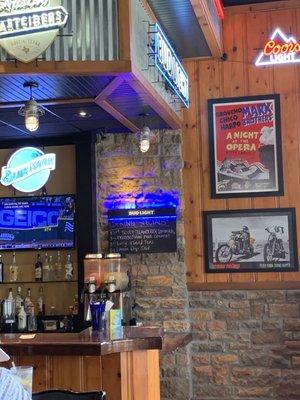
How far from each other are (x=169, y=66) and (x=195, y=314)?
2875 millimetres

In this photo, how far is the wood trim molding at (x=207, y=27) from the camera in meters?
5.75

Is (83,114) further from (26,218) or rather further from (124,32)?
(26,218)

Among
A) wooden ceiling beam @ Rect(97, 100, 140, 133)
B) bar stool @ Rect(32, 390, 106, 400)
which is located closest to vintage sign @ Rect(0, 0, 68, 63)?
wooden ceiling beam @ Rect(97, 100, 140, 133)

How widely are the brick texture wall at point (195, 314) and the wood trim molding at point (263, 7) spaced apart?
1588mm

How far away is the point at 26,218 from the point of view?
7.45m

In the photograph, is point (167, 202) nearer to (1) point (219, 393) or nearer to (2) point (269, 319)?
(2) point (269, 319)

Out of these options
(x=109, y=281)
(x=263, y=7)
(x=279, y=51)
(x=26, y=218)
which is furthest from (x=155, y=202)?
(x=263, y=7)

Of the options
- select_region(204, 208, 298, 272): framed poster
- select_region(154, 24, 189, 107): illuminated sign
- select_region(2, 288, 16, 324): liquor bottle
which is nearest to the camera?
select_region(154, 24, 189, 107): illuminated sign

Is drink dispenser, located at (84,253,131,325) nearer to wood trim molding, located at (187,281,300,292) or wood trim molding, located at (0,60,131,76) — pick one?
wood trim molding, located at (187,281,300,292)

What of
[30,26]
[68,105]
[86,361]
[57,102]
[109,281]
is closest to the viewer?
[86,361]

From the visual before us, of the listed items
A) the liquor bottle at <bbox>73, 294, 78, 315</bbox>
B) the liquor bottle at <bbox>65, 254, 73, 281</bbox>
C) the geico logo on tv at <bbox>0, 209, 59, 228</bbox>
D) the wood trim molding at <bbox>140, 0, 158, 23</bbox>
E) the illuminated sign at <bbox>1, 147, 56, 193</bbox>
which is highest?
the wood trim molding at <bbox>140, 0, 158, 23</bbox>

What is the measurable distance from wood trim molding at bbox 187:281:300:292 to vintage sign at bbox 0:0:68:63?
354 cm

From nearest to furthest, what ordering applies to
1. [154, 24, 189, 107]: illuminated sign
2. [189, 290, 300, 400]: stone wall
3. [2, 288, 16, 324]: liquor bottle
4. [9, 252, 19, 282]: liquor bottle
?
1. [154, 24, 189, 107]: illuminated sign
2. [189, 290, 300, 400]: stone wall
3. [2, 288, 16, 324]: liquor bottle
4. [9, 252, 19, 282]: liquor bottle

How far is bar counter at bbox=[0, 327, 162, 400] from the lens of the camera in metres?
4.34
